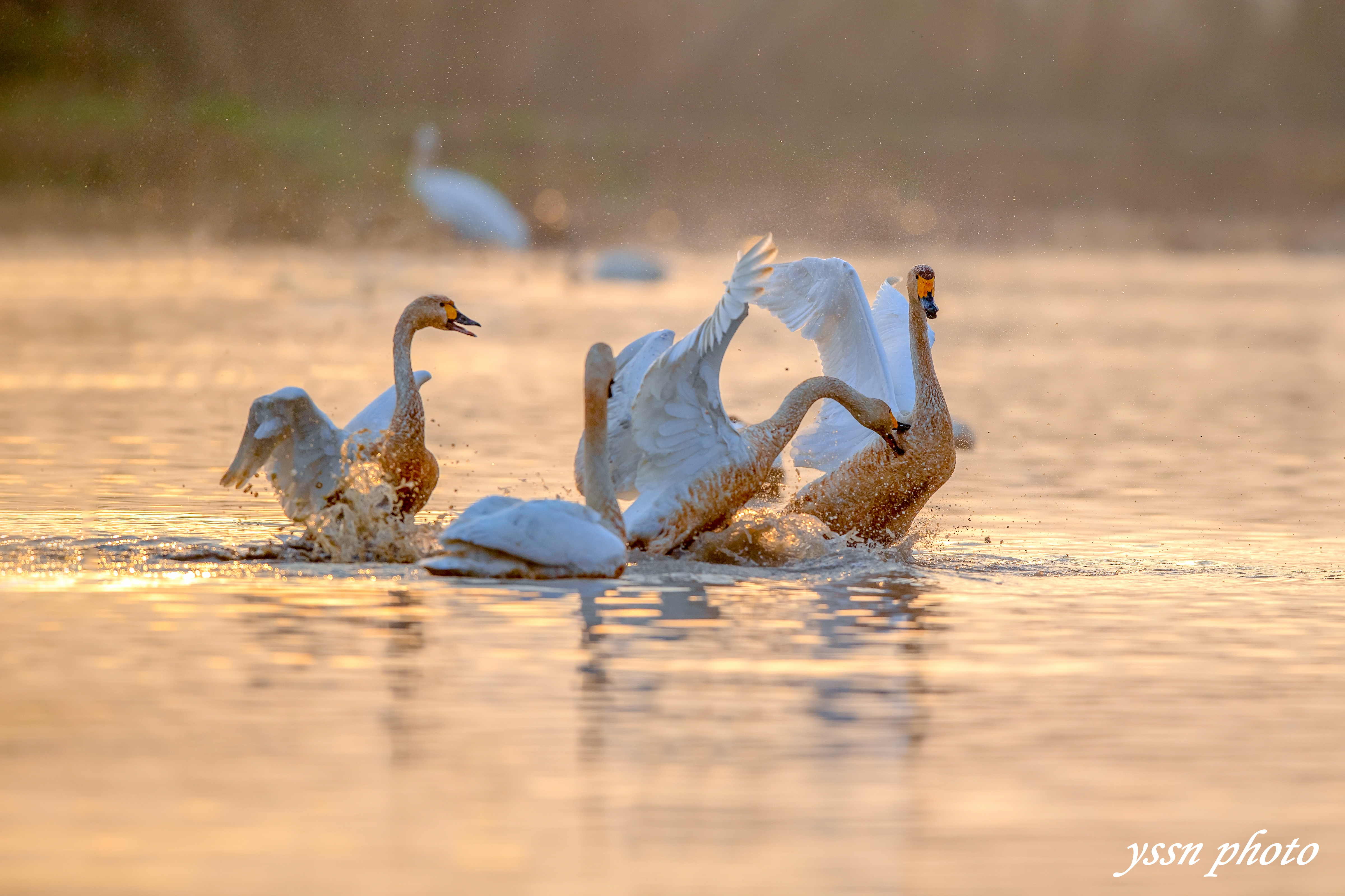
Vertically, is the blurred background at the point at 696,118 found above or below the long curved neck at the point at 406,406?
above

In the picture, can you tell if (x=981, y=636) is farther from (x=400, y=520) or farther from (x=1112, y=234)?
(x=1112, y=234)

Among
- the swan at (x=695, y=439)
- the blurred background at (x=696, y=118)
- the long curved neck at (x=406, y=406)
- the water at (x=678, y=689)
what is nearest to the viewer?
the water at (x=678, y=689)

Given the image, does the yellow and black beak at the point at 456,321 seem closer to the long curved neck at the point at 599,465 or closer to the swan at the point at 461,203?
the long curved neck at the point at 599,465

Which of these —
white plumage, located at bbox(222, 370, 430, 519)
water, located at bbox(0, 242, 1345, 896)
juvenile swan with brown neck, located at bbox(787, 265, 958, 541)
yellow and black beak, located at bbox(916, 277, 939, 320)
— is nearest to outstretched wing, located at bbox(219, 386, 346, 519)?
white plumage, located at bbox(222, 370, 430, 519)

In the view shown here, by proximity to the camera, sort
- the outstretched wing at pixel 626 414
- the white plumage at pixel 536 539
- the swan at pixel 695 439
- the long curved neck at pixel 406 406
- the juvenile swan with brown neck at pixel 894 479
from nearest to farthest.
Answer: the white plumage at pixel 536 539
the swan at pixel 695 439
the outstretched wing at pixel 626 414
the long curved neck at pixel 406 406
the juvenile swan with brown neck at pixel 894 479

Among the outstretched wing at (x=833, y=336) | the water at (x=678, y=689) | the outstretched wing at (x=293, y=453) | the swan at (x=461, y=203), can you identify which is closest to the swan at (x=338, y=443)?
the outstretched wing at (x=293, y=453)

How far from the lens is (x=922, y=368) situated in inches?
363

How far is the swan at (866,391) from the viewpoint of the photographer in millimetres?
8961

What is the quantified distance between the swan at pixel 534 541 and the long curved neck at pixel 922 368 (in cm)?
181

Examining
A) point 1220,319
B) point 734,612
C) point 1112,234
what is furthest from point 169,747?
point 1112,234

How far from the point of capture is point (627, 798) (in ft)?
15.7

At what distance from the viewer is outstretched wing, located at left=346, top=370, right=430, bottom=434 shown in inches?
355

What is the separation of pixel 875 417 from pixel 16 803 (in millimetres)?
4790

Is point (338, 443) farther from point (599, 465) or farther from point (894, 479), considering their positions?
point (894, 479)
